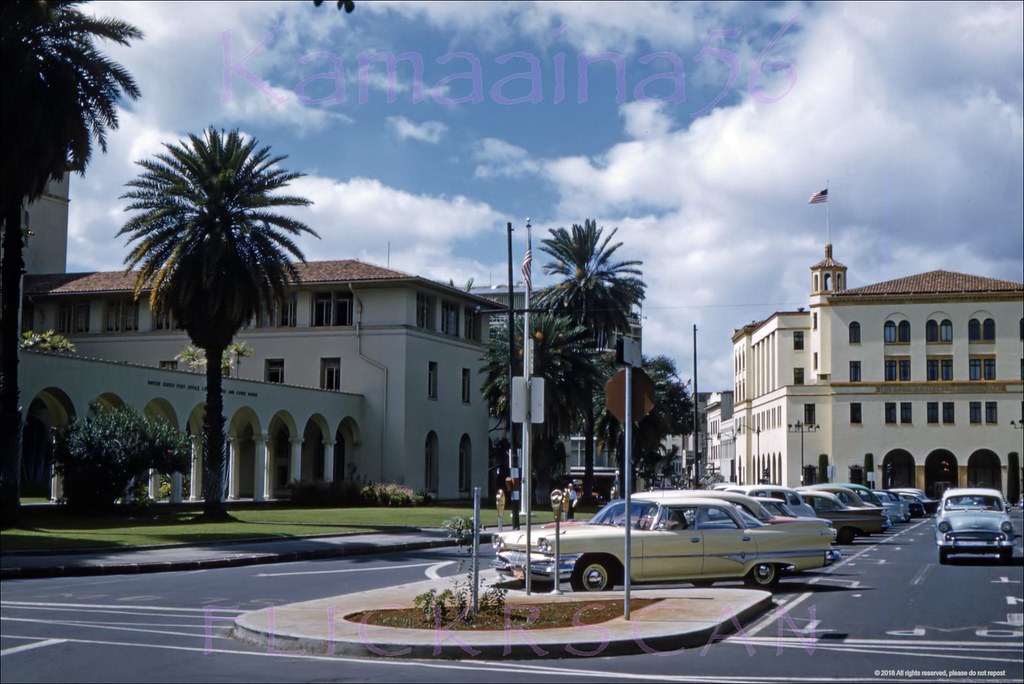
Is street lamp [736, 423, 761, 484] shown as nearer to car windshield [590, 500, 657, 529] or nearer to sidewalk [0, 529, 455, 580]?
sidewalk [0, 529, 455, 580]

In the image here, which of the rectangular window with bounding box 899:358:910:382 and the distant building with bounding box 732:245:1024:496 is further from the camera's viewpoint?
the rectangular window with bounding box 899:358:910:382

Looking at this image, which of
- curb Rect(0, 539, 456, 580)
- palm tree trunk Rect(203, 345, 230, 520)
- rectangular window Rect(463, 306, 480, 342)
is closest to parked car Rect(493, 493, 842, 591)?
curb Rect(0, 539, 456, 580)

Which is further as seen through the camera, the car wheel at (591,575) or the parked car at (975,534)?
the parked car at (975,534)

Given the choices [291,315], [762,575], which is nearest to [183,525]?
[762,575]

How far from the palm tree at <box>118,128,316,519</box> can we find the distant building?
70.4 m

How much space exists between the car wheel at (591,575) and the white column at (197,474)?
1571 inches

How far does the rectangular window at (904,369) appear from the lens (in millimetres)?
103250

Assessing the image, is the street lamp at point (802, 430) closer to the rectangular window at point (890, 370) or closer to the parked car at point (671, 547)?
the rectangular window at point (890, 370)

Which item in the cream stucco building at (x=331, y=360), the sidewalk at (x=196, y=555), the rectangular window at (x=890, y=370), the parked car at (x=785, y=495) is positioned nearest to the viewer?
the sidewalk at (x=196, y=555)

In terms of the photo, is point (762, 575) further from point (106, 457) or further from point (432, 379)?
point (432, 379)

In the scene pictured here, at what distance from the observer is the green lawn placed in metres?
29.5

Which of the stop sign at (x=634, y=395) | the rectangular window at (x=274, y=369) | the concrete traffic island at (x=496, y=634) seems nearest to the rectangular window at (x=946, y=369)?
the rectangular window at (x=274, y=369)

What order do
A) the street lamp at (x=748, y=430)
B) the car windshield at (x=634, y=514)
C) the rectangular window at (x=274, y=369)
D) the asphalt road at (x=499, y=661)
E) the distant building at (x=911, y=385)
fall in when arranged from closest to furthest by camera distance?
the asphalt road at (x=499, y=661)
the car windshield at (x=634, y=514)
the rectangular window at (x=274, y=369)
the distant building at (x=911, y=385)
the street lamp at (x=748, y=430)

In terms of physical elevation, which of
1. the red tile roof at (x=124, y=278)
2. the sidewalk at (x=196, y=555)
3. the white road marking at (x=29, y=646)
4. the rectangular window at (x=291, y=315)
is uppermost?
the red tile roof at (x=124, y=278)
